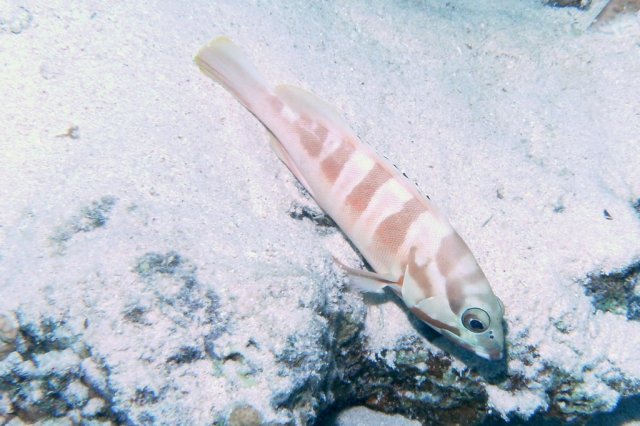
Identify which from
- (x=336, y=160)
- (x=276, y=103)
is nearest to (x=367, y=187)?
(x=336, y=160)

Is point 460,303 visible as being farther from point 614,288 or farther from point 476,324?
point 614,288

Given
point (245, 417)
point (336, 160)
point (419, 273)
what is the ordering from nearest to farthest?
1. point (245, 417)
2. point (419, 273)
3. point (336, 160)

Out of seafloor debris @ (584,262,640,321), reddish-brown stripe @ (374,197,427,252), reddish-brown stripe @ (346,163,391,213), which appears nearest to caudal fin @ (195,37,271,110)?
reddish-brown stripe @ (346,163,391,213)

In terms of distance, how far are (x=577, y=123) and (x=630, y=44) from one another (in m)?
1.36

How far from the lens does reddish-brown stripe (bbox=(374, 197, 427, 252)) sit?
2662 mm

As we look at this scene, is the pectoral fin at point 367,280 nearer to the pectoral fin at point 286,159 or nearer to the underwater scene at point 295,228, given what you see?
the underwater scene at point 295,228

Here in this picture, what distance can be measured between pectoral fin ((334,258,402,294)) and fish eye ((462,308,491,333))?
0.41 meters

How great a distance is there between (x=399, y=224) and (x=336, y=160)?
22.8 inches

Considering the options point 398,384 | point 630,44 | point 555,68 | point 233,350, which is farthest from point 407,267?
point 630,44

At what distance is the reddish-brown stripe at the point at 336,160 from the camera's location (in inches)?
111

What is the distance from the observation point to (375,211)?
2.72 m

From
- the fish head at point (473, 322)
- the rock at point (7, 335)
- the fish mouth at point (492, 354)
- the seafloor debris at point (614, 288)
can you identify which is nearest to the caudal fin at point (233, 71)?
the fish head at point (473, 322)

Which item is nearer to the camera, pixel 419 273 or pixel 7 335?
pixel 7 335

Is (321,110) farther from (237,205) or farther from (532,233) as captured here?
(532,233)
